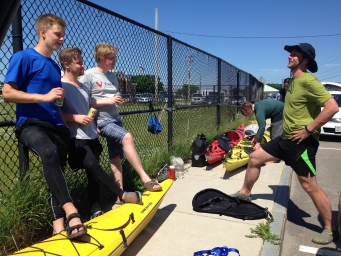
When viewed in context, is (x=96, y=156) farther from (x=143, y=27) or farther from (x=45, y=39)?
(x=143, y=27)

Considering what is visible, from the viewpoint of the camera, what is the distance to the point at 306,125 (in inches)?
142

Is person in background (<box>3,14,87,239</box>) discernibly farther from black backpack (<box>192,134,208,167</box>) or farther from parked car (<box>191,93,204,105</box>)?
parked car (<box>191,93,204,105</box>)

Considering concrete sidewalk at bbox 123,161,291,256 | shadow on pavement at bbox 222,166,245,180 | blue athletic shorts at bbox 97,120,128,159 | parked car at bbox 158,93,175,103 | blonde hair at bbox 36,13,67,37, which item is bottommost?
shadow on pavement at bbox 222,166,245,180

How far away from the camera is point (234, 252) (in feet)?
10.3

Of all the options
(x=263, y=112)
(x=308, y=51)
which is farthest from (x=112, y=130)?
(x=263, y=112)

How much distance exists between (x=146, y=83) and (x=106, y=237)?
11.7ft

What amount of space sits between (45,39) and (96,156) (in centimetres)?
138

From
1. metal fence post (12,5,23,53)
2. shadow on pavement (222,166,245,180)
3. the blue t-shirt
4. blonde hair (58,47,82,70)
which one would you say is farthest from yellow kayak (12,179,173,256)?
shadow on pavement (222,166,245,180)

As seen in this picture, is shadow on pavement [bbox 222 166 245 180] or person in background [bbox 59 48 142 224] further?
shadow on pavement [bbox 222 166 245 180]

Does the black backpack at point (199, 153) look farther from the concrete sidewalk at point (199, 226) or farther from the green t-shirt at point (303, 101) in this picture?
the green t-shirt at point (303, 101)

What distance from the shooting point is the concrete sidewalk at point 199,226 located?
325cm

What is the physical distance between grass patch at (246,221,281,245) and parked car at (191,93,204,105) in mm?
5196

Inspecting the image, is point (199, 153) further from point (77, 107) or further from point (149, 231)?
point (77, 107)

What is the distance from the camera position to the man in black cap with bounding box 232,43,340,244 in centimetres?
354
